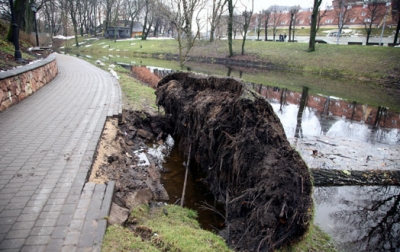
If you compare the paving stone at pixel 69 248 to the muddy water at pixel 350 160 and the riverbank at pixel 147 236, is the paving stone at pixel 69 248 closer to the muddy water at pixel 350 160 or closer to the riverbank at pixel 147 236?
the riverbank at pixel 147 236

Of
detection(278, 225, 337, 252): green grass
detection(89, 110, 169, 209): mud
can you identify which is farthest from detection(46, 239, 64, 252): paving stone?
detection(278, 225, 337, 252): green grass

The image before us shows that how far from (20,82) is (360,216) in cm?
1078

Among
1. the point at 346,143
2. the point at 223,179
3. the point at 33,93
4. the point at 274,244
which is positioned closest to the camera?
the point at 274,244

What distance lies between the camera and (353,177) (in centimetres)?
729

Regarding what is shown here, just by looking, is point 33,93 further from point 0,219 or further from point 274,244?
point 274,244

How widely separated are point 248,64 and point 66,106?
109 ft

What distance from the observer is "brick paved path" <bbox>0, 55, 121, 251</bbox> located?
3316 mm

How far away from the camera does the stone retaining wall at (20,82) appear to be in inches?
→ 322

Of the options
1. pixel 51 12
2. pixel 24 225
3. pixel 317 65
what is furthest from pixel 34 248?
pixel 51 12

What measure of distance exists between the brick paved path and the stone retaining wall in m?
0.48

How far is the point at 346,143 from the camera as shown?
10.1 meters

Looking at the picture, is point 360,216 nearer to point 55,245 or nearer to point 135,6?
point 55,245

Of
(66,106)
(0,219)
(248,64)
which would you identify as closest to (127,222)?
(0,219)

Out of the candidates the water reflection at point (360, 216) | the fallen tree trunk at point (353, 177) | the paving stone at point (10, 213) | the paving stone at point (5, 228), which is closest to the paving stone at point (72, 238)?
the paving stone at point (5, 228)
